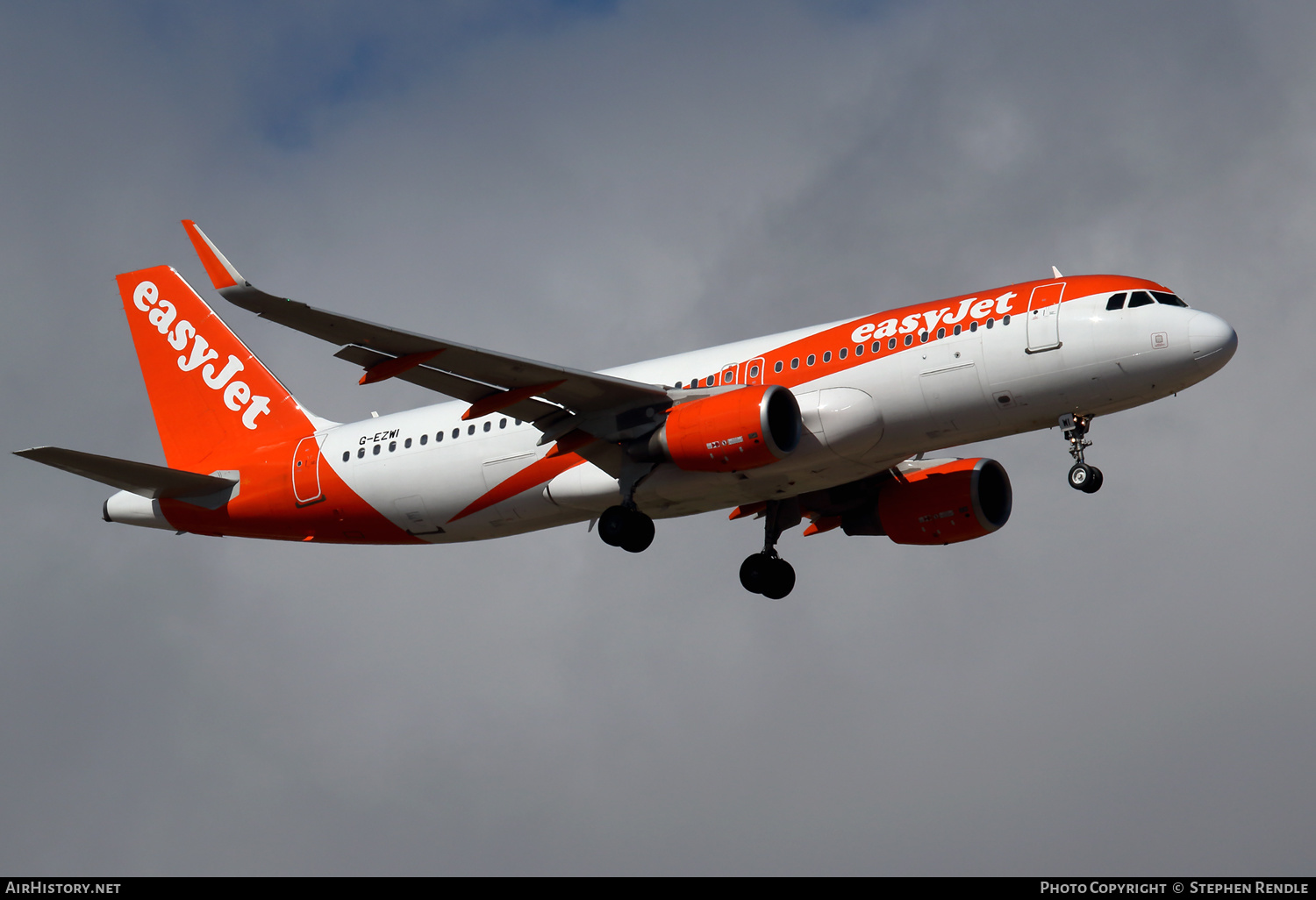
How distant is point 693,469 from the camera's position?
33.0 m

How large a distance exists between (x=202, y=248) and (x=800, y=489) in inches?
545

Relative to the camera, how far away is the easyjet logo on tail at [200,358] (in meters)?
42.2

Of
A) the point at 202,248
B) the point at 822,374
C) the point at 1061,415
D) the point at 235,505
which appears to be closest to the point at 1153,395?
the point at 1061,415

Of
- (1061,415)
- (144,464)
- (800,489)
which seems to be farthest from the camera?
(144,464)

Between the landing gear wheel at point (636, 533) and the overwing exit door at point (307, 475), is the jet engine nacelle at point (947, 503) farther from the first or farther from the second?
the overwing exit door at point (307, 475)

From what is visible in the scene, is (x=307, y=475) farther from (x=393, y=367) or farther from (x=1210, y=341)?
(x=1210, y=341)

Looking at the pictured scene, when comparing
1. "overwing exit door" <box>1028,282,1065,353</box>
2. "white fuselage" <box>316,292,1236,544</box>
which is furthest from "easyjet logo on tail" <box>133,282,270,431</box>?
"overwing exit door" <box>1028,282,1065,353</box>

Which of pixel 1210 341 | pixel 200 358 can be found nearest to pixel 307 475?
pixel 200 358

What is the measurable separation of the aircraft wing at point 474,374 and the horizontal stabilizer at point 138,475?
7.13 m

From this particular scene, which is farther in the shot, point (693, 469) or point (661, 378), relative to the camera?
point (661, 378)
